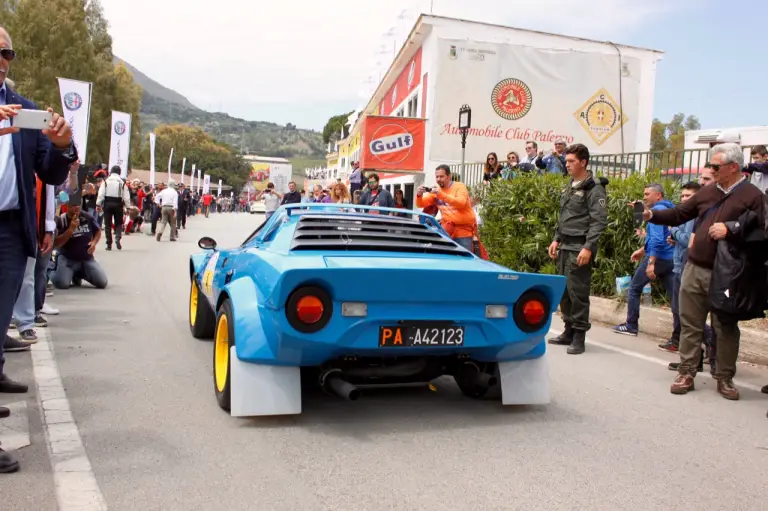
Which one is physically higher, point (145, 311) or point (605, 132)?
point (605, 132)

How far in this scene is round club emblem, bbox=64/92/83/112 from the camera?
1823 centimetres

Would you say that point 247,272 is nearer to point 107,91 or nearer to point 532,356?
point 532,356

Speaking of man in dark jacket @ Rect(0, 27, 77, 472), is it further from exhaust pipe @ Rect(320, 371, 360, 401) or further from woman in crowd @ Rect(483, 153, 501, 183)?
woman in crowd @ Rect(483, 153, 501, 183)

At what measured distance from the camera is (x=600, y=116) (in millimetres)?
22078

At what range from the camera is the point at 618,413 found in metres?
4.38

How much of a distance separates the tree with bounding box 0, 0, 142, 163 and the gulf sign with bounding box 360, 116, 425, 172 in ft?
99.6

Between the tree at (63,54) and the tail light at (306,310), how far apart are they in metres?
43.2

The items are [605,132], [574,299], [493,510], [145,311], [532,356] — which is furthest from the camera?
[605,132]

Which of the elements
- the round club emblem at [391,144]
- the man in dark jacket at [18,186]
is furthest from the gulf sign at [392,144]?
the man in dark jacket at [18,186]

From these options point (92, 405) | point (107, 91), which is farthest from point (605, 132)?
point (107, 91)

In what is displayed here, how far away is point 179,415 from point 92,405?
23.4 inches

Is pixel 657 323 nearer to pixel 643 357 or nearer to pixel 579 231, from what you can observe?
pixel 643 357

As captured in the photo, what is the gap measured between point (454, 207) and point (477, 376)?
4.47m

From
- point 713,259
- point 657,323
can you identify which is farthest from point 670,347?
point 713,259
